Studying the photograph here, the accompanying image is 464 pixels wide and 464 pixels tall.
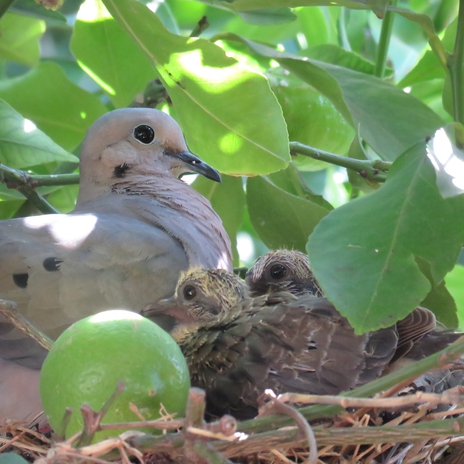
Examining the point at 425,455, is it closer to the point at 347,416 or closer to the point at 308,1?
the point at 347,416

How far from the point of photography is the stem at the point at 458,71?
1358mm

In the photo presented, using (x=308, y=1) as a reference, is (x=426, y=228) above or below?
below

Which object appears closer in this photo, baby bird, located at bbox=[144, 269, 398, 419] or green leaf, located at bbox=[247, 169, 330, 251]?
baby bird, located at bbox=[144, 269, 398, 419]

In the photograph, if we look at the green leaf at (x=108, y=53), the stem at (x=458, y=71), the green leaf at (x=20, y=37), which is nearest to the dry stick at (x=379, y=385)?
the stem at (x=458, y=71)

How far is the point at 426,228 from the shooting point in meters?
1.05

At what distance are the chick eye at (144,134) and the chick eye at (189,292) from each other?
1.81ft

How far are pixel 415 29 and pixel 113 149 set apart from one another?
104 cm

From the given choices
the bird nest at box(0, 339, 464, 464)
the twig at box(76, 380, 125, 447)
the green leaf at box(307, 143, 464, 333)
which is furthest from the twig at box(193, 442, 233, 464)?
the green leaf at box(307, 143, 464, 333)

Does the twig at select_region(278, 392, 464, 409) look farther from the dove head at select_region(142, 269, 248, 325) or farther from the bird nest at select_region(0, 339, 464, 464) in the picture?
the dove head at select_region(142, 269, 248, 325)

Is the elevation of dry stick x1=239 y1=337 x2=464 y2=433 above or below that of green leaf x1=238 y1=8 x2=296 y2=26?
below

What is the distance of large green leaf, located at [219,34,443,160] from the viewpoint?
1.42 metres

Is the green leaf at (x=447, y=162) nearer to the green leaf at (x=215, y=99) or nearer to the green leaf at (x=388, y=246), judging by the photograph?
the green leaf at (x=388, y=246)

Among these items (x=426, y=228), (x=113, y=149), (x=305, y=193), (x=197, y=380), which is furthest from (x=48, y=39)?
(x=426, y=228)

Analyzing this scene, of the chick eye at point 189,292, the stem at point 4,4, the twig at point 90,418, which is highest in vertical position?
the stem at point 4,4
